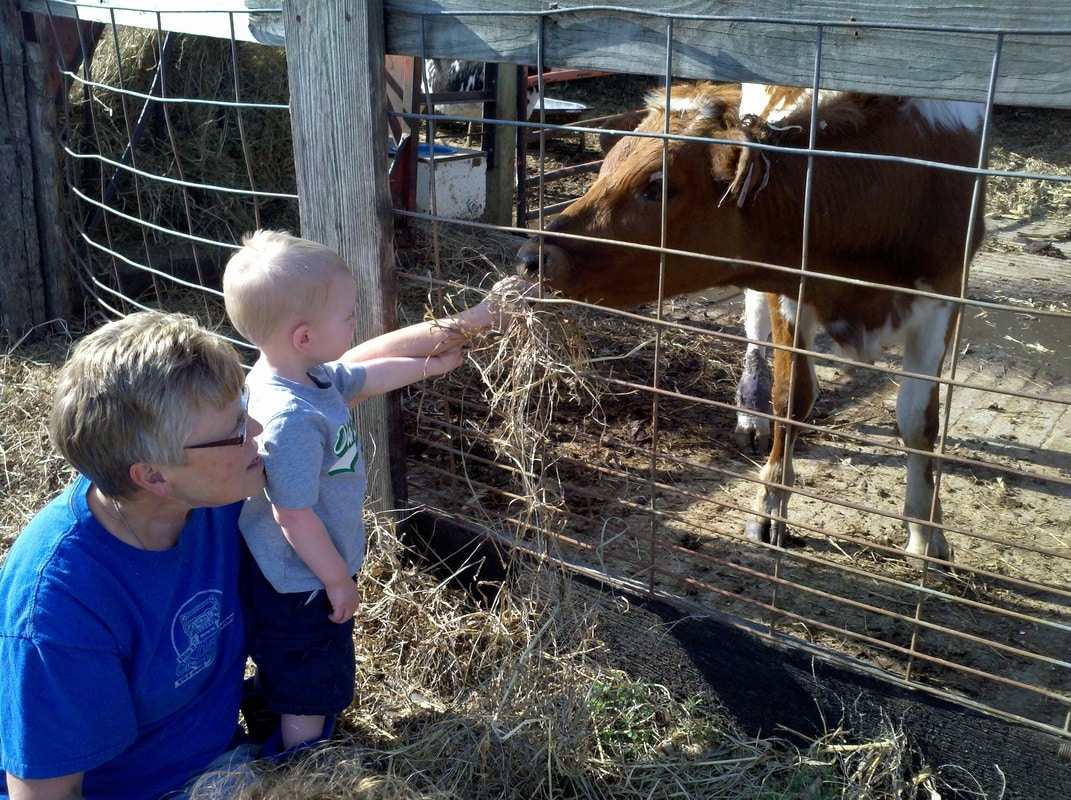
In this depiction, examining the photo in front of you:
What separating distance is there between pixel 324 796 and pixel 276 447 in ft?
2.45

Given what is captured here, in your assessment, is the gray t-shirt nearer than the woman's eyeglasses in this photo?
No

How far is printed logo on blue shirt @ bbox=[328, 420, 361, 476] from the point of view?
2.34 metres

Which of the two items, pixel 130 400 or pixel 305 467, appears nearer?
pixel 130 400

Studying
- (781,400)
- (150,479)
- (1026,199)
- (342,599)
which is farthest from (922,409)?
(1026,199)

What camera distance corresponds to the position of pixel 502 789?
7.77 ft

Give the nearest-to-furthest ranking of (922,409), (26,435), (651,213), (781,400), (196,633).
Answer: (196,633) < (651,213) < (922,409) < (781,400) < (26,435)

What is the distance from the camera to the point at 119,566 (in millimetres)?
1966

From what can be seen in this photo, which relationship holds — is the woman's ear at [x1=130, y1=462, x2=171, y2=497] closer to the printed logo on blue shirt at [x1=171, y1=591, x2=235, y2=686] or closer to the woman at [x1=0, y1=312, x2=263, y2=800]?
the woman at [x1=0, y1=312, x2=263, y2=800]

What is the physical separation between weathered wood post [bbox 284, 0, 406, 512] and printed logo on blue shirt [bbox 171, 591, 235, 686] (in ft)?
3.50

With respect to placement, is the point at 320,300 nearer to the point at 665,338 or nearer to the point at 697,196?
the point at 697,196

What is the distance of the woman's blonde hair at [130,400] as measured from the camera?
1844 millimetres

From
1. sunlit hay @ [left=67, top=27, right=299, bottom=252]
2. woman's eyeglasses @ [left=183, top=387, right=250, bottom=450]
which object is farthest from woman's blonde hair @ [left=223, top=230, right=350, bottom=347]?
sunlit hay @ [left=67, top=27, right=299, bottom=252]

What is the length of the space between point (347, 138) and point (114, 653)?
5.31 feet

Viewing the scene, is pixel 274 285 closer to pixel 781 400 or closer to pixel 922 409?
pixel 781 400
